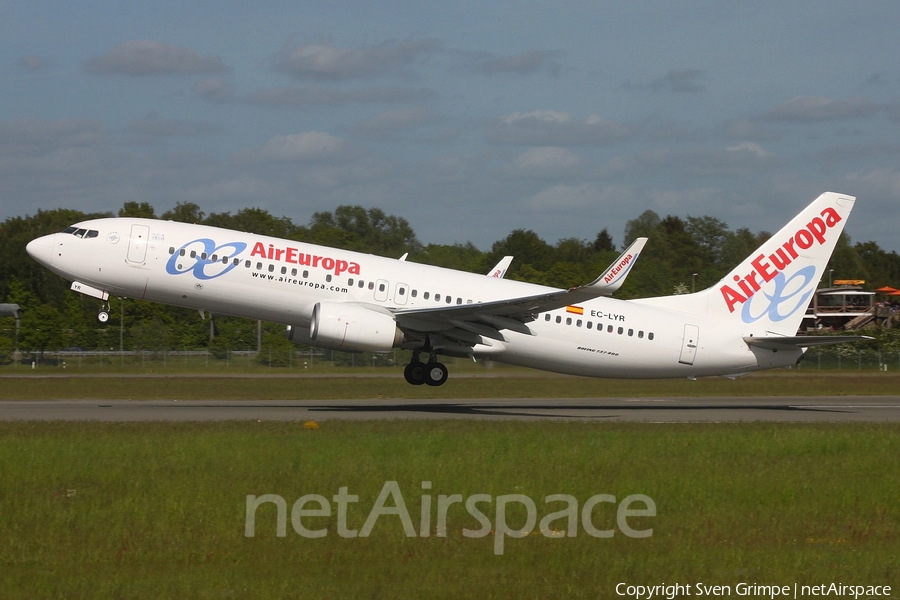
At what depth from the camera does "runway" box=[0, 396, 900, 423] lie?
85.4 feet

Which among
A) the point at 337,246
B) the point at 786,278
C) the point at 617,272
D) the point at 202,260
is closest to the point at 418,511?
the point at 617,272

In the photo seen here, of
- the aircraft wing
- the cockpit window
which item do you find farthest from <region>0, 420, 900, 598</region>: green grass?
the cockpit window

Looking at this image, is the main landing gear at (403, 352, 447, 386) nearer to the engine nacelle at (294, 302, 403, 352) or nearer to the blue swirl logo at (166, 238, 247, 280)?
the engine nacelle at (294, 302, 403, 352)

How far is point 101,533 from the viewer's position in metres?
12.0

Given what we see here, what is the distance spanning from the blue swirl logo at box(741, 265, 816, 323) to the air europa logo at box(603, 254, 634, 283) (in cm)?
817

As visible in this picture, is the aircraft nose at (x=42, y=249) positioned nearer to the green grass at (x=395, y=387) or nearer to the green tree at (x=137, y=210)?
the green grass at (x=395, y=387)

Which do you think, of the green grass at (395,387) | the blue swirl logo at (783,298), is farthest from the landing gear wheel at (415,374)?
the blue swirl logo at (783,298)

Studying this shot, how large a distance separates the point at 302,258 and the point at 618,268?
8761mm

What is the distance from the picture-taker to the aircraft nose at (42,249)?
2834 centimetres

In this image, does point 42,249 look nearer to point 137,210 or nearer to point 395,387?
point 395,387

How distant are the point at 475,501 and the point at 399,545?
228 centimetres

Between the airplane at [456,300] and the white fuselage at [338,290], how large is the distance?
32 mm

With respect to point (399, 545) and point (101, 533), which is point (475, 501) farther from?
point (101, 533)

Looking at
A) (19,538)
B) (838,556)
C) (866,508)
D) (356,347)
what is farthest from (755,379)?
(19,538)
